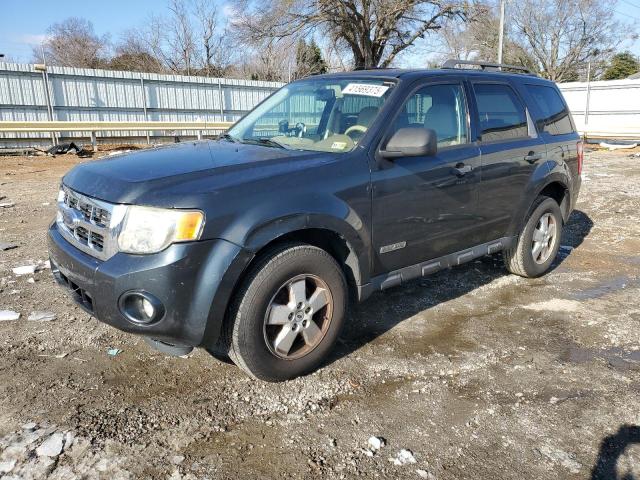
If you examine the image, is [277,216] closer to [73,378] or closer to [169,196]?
[169,196]

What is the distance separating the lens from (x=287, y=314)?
3123 mm

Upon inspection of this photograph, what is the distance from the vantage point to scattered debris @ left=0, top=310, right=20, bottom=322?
13.1ft

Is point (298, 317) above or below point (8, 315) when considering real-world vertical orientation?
above

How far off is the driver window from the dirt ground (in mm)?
1467

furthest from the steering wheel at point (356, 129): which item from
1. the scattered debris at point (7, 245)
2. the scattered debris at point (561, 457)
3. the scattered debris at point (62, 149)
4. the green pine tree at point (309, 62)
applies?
the green pine tree at point (309, 62)

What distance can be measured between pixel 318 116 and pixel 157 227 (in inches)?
67.7

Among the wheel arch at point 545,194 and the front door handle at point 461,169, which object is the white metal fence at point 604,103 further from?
the front door handle at point 461,169

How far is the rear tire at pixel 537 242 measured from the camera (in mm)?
4992

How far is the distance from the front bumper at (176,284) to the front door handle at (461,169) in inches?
76.6

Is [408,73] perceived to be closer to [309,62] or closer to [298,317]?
[298,317]

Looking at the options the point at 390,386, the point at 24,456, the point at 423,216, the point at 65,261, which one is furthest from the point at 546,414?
the point at 65,261

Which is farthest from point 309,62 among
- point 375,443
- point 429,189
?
point 375,443

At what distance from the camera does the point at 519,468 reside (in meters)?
2.52

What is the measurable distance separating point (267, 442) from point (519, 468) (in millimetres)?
1237
